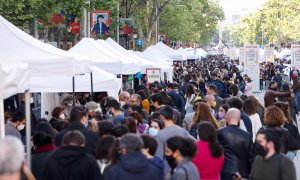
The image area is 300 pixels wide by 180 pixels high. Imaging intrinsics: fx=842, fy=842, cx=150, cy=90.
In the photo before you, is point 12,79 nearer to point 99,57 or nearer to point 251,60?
point 99,57

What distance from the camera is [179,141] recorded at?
27.7 ft

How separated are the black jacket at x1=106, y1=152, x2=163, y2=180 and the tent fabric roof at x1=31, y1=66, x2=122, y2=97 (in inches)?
388

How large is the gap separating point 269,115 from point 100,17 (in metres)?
20.7

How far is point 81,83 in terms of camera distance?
18609 millimetres

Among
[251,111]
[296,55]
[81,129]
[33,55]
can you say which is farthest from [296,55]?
[81,129]

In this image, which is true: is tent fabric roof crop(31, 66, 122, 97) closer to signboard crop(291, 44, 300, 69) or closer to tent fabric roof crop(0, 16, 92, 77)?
tent fabric roof crop(0, 16, 92, 77)

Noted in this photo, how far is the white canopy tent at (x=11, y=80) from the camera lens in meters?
8.54

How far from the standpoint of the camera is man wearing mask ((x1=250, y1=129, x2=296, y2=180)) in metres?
8.62

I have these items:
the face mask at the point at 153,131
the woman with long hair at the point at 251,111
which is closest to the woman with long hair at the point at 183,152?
the face mask at the point at 153,131

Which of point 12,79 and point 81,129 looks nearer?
point 12,79

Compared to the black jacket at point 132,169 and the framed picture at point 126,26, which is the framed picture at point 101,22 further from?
the black jacket at point 132,169

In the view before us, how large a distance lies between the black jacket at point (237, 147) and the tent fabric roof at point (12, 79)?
2720 millimetres

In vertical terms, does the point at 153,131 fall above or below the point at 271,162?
above

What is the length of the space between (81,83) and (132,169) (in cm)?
1106
